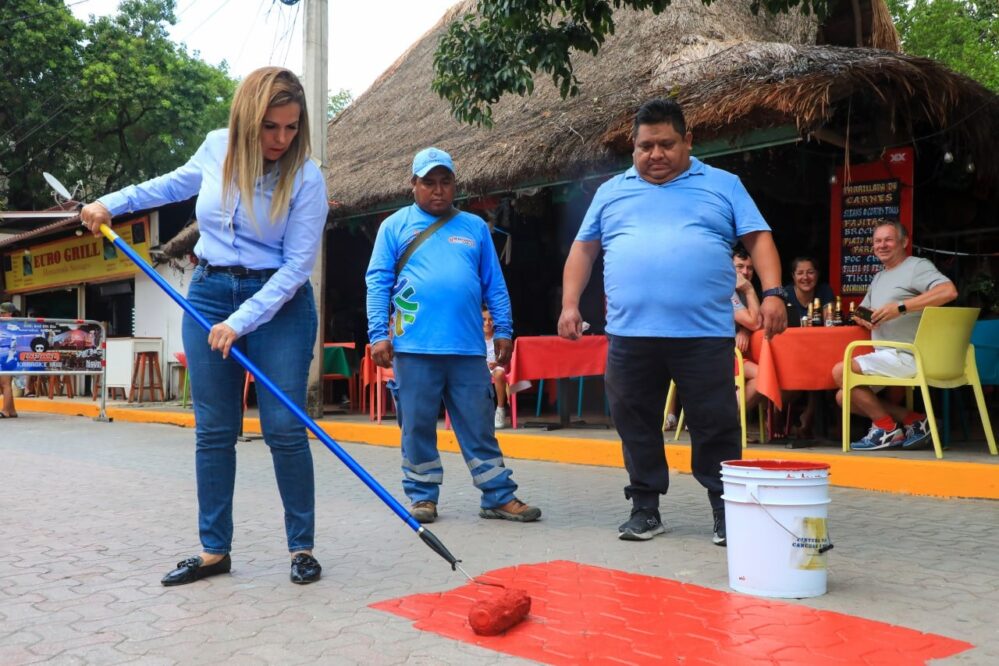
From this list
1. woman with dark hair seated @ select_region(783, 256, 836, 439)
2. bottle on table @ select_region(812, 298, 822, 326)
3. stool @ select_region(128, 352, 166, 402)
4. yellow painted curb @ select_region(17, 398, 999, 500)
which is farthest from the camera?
stool @ select_region(128, 352, 166, 402)

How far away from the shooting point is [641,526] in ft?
13.3

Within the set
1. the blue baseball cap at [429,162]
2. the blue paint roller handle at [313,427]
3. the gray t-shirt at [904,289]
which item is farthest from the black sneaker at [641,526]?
the gray t-shirt at [904,289]

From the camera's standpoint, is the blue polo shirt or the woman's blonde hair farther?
the blue polo shirt

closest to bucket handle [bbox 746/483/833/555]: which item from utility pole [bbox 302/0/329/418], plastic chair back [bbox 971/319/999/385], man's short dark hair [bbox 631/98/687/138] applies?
man's short dark hair [bbox 631/98/687/138]

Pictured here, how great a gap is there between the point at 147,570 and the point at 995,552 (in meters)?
3.43

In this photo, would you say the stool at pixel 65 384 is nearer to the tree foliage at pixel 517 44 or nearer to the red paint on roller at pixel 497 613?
the tree foliage at pixel 517 44

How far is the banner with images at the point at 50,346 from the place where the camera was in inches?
472

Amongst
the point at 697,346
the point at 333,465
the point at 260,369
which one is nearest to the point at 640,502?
the point at 697,346

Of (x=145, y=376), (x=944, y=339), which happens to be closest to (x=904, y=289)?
(x=944, y=339)

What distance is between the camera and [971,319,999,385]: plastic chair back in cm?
694

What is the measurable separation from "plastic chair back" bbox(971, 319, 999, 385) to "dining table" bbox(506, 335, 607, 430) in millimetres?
2981

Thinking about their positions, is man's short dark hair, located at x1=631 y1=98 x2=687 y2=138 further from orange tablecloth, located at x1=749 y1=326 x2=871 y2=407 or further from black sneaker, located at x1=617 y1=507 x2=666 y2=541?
orange tablecloth, located at x1=749 y1=326 x2=871 y2=407

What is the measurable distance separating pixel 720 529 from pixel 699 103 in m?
4.29

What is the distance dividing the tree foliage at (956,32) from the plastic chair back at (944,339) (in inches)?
970
